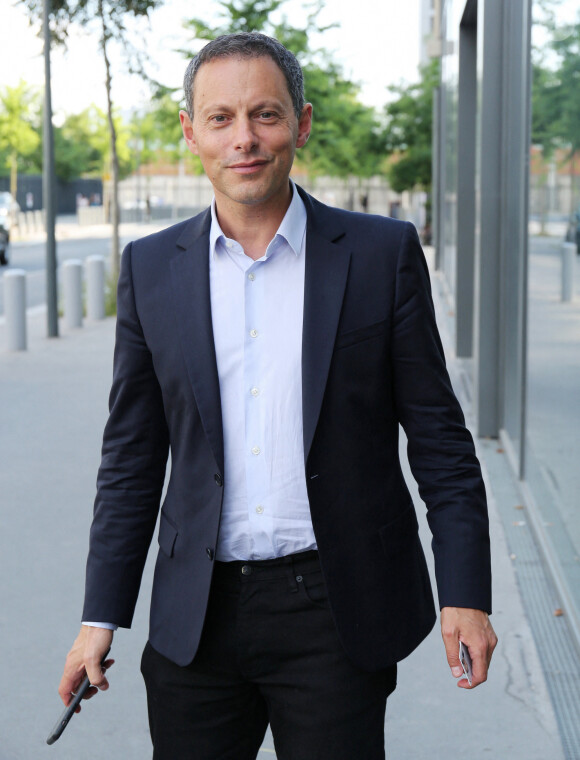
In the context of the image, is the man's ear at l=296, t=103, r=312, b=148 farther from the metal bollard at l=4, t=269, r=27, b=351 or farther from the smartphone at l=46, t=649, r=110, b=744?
the metal bollard at l=4, t=269, r=27, b=351

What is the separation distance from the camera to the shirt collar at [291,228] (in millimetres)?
2203

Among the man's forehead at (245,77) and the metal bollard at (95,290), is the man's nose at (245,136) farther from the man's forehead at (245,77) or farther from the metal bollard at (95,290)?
the metal bollard at (95,290)

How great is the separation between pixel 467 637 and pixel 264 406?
1.76ft

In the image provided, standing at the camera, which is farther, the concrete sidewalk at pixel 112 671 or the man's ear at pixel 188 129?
the concrete sidewalk at pixel 112 671

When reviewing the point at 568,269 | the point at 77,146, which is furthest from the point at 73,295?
the point at 77,146

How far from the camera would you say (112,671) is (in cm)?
444

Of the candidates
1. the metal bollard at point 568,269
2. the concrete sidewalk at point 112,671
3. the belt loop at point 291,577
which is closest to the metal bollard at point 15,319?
the concrete sidewalk at point 112,671

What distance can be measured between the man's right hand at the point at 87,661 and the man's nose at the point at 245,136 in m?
0.92

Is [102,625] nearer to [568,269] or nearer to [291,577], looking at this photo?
[291,577]

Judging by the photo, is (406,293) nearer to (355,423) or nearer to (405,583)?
(355,423)

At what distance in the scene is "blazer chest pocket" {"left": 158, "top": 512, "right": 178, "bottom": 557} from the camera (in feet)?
7.45

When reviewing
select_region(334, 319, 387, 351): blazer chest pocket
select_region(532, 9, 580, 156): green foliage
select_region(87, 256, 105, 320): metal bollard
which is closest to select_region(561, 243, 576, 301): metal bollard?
select_region(532, 9, 580, 156): green foliage

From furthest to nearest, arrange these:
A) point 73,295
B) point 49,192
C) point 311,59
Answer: point 311,59, point 73,295, point 49,192

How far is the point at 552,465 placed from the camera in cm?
571
